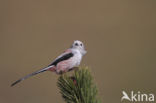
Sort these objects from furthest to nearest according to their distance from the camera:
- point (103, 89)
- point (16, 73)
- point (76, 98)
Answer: point (103, 89)
point (16, 73)
point (76, 98)

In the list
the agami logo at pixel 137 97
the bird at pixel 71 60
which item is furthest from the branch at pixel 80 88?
the agami logo at pixel 137 97

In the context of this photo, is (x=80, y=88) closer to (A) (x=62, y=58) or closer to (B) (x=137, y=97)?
(A) (x=62, y=58)

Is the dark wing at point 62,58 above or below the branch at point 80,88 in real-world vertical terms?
above

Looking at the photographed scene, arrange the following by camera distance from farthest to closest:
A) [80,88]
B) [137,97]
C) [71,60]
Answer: [137,97]
[71,60]
[80,88]

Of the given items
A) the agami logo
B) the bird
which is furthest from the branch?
the agami logo

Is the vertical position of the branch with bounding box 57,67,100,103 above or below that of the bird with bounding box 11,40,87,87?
below

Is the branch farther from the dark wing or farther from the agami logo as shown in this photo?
the agami logo

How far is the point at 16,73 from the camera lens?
317 centimetres

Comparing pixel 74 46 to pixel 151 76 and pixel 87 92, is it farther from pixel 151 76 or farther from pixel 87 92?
pixel 151 76

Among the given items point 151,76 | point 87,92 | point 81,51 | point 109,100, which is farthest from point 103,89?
point 87,92

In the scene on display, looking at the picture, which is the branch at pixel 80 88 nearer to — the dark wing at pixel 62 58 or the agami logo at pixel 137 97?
the dark wing at pixel 62 58

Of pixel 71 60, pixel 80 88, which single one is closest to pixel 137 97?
pixel 71 60

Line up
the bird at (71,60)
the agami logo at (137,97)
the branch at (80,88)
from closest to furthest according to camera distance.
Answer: the branch at (80,88)
the bird at (71,60)
the agami logo at (137,97)

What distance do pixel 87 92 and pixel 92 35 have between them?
2041 mm
